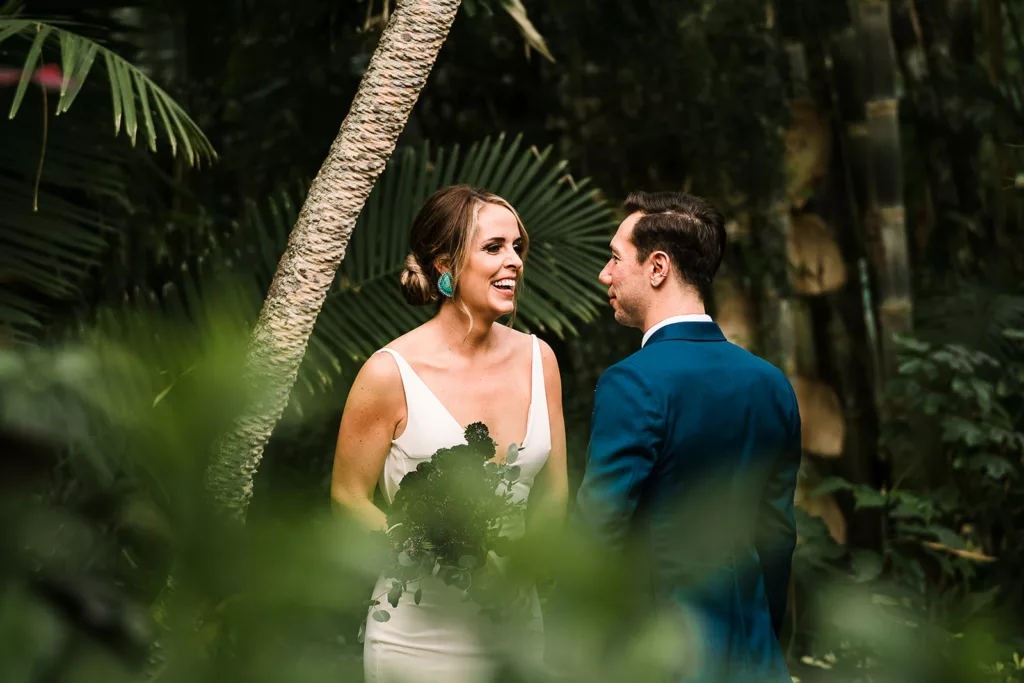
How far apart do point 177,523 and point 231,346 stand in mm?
62

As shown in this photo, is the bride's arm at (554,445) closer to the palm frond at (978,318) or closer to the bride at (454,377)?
→ the bride at (454,377)

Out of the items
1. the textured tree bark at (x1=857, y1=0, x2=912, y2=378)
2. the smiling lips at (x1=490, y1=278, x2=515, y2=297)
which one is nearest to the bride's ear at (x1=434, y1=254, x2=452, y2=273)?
the smiling lips at (x1=490, y1=278, x2=515, y2=297)

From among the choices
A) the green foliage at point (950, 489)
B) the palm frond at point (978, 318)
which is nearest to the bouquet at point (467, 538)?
the green foliage at point (950, 489)

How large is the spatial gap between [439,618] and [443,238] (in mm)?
1826

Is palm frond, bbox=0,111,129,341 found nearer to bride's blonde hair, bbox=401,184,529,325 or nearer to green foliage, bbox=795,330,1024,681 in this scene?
bride's blonde hair, bbox=401,184,529,325

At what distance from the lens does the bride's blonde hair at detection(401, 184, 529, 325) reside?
219 centimetres

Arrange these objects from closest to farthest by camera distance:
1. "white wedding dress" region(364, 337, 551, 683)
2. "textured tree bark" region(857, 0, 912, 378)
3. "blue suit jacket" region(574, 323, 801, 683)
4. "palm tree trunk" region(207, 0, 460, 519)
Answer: "white wedding dress" region(364, 337, 551, 683), "blue suit jacket" region(574, 323, 801, 683), "palm tree trunk" region(207, 0, 460, 519), "textured tree bark" region(857, 0, 912, 378)

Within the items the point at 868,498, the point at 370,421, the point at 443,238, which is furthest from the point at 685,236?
the point at 868,498

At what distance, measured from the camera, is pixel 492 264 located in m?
2.18

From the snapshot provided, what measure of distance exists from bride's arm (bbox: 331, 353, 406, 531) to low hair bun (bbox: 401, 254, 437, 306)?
0.17 meters

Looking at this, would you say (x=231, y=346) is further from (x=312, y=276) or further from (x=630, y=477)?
(x=312, y=276)

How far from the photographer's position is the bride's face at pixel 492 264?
7.16ft

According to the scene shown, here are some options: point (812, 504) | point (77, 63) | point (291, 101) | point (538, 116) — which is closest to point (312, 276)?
point (77, 63)

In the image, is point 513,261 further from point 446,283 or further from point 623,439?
point 623,439
